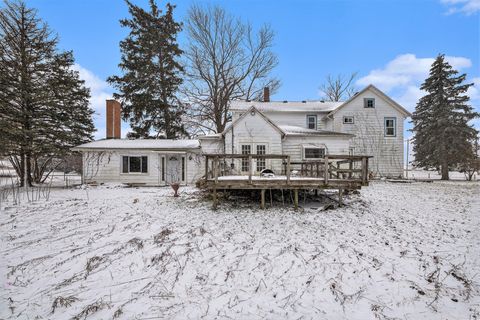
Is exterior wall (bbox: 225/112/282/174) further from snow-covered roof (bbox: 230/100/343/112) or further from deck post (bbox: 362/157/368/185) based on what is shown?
deck post (bbox: 362/157/368/185)

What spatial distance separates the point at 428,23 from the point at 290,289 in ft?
44.5

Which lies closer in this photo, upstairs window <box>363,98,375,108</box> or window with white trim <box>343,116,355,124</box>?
upstairs window <box>363,98,375,108</box>

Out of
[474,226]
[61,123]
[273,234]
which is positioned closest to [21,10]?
[61,123]

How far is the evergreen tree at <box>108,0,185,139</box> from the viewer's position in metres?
Result: 24.7

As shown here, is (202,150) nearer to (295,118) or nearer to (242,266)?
(295,118)

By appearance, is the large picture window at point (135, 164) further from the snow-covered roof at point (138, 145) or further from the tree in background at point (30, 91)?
the tree in background at point (30, 91)

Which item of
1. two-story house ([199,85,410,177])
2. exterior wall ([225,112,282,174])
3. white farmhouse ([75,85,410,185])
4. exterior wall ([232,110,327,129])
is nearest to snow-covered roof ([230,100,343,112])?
two-story house ([199,85,410,177])

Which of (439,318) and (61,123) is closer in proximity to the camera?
(439,318)

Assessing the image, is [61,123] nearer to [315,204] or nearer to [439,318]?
[315,204]

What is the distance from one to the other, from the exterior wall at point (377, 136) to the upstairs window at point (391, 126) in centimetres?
24

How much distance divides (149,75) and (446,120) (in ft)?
94.2

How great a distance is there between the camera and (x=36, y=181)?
1852 centimetres

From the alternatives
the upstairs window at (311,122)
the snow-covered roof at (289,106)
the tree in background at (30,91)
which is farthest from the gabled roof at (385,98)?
the tree in background at (30,91)

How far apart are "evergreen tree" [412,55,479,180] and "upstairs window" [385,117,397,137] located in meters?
5.44
